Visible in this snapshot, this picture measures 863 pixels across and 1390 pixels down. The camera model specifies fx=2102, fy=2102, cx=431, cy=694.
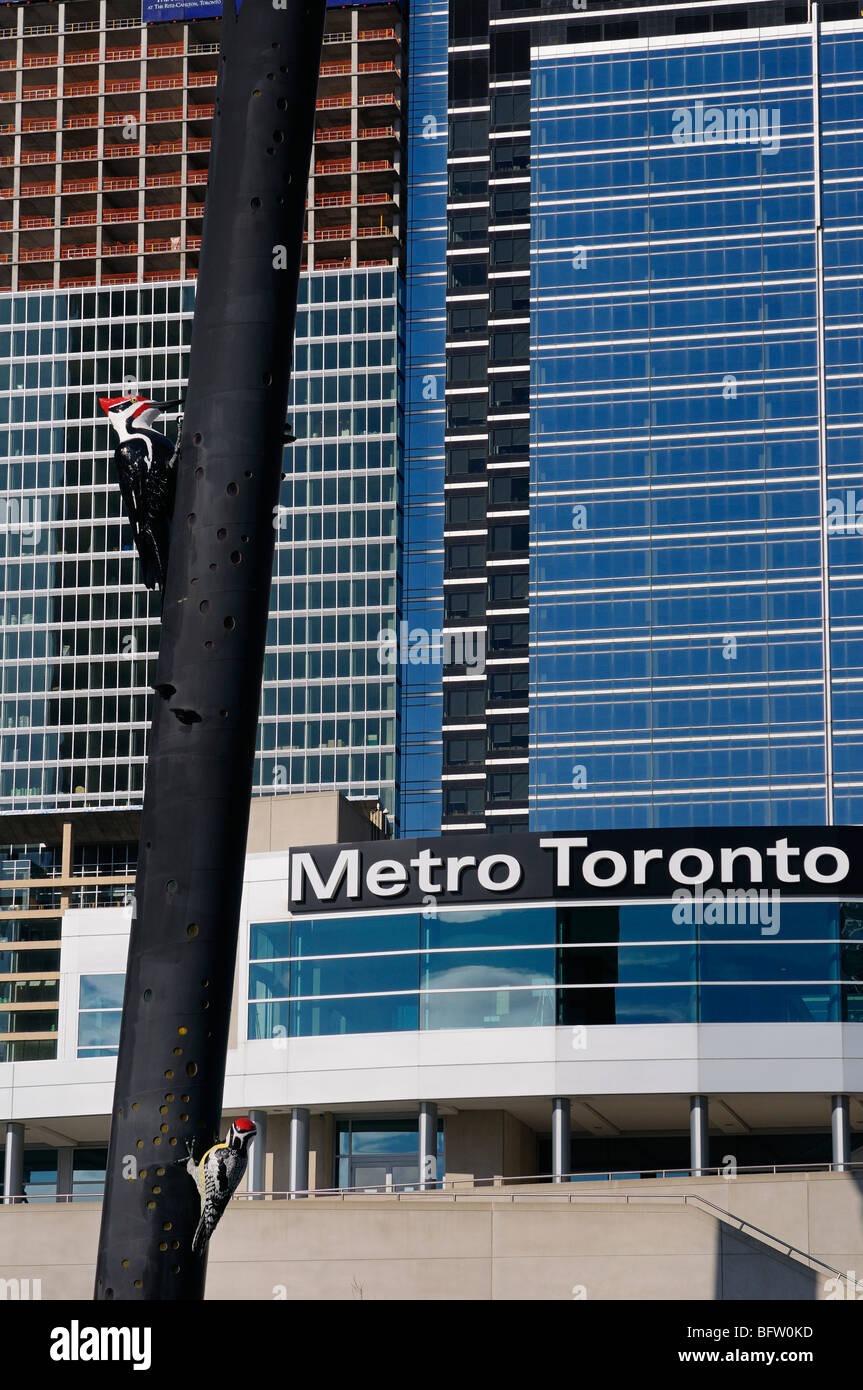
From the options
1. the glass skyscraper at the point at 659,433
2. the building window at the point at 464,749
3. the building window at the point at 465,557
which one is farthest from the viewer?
the building window at the point at 465,557

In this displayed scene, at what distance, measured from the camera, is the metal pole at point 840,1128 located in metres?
71.9

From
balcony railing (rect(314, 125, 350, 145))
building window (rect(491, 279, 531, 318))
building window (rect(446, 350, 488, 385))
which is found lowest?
building window (rect(446, 350, 488, 385))

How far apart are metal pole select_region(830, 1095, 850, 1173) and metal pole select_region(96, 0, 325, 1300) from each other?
6616cm

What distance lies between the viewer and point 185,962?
8352 mm

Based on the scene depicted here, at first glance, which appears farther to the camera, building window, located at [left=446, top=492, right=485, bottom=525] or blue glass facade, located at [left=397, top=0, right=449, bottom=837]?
building window, located at [left=446, top=492, right=485, bottom=525]

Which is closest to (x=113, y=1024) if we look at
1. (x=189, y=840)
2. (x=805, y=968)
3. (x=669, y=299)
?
(x=805, y=968)

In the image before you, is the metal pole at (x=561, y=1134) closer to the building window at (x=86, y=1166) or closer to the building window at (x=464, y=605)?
the building window at (x=86, y=1166)

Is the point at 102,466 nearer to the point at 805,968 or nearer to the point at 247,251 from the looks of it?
the point at 805,968

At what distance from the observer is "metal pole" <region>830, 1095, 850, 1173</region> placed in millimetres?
71875

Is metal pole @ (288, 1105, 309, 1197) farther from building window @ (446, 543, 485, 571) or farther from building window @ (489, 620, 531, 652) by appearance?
building window @ (446, 543, 485, 571)

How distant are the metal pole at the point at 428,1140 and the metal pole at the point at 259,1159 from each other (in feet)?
18.9

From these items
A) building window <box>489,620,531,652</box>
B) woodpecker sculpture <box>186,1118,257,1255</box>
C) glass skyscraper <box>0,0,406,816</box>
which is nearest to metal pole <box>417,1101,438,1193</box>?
woodpecker sculpture <box>186,1118,257,1255</box>

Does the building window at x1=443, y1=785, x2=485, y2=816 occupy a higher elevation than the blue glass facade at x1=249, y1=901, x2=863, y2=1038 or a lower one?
higher

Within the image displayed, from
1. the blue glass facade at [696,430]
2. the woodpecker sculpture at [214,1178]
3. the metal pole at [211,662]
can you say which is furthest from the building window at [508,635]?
the woodpecker sculpture at [214,1178]
